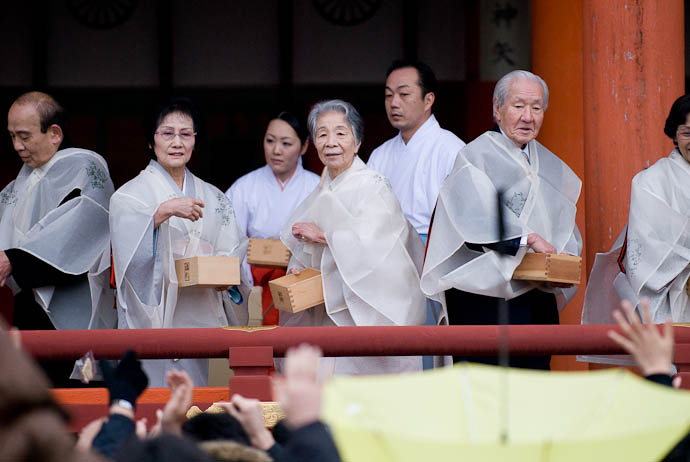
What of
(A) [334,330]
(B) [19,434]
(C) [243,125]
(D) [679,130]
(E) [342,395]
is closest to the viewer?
(B) [19,434]

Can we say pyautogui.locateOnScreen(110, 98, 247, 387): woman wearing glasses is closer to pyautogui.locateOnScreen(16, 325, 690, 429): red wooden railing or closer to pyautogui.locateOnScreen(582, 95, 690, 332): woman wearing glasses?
pyautogui.locateOnScreen(16, 325, 690, 429): red wooden railing

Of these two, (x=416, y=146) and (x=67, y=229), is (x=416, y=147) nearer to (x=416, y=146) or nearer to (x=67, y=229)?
(x=416, y=146)

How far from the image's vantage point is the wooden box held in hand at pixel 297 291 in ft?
17.4

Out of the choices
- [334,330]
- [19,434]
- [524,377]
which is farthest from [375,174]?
[19,434]

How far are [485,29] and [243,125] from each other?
3.06 meters

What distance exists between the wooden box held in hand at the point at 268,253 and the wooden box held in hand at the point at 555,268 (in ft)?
4.79

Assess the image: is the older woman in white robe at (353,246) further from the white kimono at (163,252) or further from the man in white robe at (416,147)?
the man in white robe at (416,147)

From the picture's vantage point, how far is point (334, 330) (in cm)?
460

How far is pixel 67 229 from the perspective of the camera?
579 centimetres

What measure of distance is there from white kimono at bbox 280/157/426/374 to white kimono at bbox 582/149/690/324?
1097 millimetres

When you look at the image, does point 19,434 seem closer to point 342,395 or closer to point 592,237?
point 342,395

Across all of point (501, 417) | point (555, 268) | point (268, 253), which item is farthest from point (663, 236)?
point (501, 417)

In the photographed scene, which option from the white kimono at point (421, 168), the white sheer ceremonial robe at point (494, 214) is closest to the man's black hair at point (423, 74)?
the white kimono at point (421, 168)

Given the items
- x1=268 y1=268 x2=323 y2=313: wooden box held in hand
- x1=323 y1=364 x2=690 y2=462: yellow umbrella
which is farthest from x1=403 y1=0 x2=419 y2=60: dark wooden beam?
x1=323 y1=364 x2=690 y2=462: yellow umbrella
